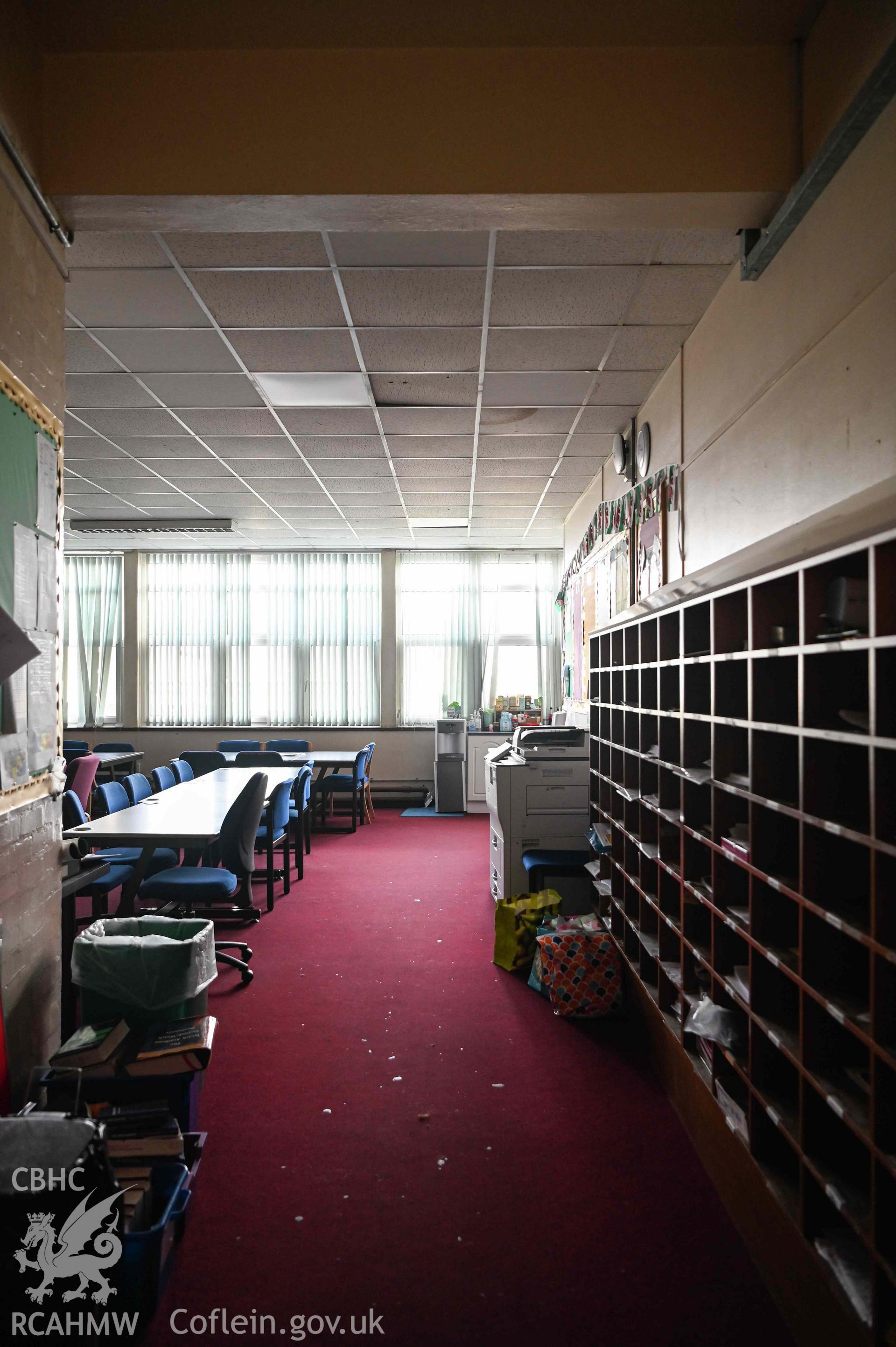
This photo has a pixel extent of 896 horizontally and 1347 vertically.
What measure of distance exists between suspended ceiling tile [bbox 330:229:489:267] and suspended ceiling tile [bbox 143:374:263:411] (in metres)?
1.46

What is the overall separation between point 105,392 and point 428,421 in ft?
6.42

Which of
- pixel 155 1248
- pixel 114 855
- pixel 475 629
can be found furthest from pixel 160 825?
pixel 475 629

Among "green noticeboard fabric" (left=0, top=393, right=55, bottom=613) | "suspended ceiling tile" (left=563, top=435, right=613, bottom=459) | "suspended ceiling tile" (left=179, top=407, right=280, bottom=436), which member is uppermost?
"suspended ceiling tile" (left=179, top=407, right=280, bottom=436)

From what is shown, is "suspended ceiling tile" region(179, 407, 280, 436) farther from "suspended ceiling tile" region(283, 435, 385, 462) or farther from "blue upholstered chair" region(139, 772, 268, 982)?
"blue upholstered chair" region(139, 772, 268, 982)

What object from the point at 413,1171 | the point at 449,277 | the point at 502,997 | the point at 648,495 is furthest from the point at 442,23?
the point at 502,997

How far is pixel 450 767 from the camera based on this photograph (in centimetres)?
926

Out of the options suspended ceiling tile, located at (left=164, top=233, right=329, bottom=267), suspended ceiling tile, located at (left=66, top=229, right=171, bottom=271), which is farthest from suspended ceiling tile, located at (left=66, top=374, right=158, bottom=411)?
suspended ceiling tile, located at (left=164, top=233, right=329, bottom=267)

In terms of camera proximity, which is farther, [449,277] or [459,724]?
[459,724]

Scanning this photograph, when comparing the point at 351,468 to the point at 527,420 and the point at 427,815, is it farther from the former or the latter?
the point at 427,815

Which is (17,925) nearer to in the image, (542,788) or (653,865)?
(653,865)

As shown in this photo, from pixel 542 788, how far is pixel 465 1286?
298 centimetres

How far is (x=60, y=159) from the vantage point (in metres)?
2.44

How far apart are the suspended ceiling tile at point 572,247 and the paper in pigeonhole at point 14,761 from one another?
2410mm

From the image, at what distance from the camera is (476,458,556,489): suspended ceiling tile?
6051 millimetres
